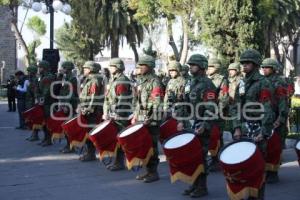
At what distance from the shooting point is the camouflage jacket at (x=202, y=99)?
779 centimetres

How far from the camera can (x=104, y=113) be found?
10.1m

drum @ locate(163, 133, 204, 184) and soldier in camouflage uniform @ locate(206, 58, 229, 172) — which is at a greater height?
soldier in camouflage uniform @ locate(206, 58, 229, 172)

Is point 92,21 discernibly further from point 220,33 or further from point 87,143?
point 87,143

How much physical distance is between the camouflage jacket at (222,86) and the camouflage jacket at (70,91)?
3.38 metres

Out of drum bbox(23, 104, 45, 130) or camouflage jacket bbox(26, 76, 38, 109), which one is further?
camouflage jacket bbox(26, 76, 38, 109)

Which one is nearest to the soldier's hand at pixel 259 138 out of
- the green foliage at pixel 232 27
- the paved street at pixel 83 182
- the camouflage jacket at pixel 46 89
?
the paved street at pixel 83 182

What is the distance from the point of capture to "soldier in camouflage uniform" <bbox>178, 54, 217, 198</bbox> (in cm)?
779

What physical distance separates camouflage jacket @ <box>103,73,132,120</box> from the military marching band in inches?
0.7

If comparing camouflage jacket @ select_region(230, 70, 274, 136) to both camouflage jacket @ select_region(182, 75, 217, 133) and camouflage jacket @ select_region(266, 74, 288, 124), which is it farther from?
camouflage jacket @ select_region(266, 74, 288, 124)

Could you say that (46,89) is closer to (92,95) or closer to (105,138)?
(92,95)

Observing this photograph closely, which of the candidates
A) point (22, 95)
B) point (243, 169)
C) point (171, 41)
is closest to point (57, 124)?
point (22, 95)

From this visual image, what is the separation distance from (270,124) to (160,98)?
2128 millimetres

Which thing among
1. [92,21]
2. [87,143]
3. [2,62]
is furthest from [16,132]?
[2,62]

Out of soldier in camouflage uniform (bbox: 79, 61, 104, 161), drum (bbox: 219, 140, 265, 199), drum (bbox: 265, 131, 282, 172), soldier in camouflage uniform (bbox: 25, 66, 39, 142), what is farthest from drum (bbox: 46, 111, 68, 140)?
drum (bbox: 219, 140, 265, 199)
